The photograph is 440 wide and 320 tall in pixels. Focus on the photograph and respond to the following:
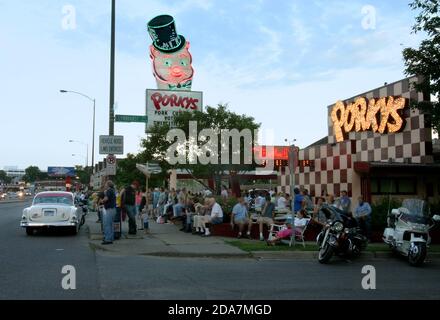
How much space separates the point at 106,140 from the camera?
50.6 feet

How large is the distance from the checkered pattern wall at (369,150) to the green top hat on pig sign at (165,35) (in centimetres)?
1102

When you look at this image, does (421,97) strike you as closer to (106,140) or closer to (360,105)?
(360,105)

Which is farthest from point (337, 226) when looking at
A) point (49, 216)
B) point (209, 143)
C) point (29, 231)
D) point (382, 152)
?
point (209, 143)

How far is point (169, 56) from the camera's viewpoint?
29.8m

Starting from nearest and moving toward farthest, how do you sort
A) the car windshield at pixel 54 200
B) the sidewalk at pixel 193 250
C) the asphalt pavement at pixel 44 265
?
the asphalt pavement at pixel 44 265
the sidewalk at pixel 193 250
the car windshield at pixel 54 200

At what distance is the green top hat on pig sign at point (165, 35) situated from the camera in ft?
97.6

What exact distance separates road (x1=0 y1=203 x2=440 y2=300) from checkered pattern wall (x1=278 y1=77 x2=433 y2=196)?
27.9ft

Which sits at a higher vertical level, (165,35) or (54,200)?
(165,35)

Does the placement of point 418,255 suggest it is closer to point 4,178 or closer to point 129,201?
point 129,201

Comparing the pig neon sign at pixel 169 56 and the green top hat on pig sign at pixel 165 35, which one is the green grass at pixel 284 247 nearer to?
the pig neon sign at pixel 169 56

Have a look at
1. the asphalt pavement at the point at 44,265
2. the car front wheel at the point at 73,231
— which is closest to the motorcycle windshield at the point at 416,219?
the asphalt pavement at the point at 44,265

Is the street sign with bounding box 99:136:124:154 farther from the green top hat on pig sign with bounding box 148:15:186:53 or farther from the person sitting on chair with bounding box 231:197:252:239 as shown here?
the green top hat on pig sign with bounding box 148:15:186:53

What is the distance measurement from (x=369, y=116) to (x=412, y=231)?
436 inches
